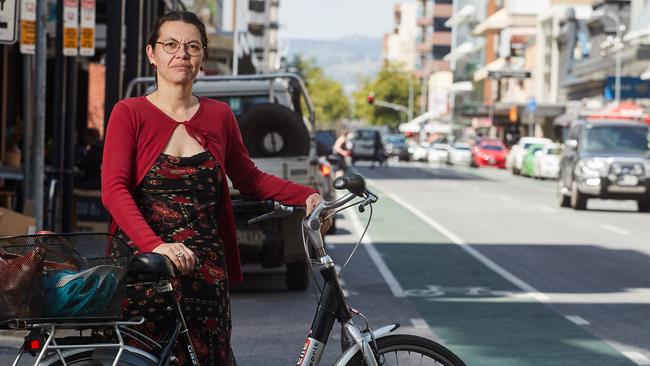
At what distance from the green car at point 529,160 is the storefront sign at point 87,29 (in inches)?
1794

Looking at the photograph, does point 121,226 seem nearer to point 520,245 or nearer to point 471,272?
point 471,272

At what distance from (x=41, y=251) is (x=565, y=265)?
570 inches

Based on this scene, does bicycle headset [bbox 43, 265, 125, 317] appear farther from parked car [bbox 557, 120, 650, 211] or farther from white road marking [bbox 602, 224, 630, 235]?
parked car [bbox 557, 120, 650, 211]

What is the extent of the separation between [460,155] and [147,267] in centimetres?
8051

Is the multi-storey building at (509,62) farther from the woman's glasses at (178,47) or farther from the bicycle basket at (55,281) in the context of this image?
the bicycle basket at (55,281)

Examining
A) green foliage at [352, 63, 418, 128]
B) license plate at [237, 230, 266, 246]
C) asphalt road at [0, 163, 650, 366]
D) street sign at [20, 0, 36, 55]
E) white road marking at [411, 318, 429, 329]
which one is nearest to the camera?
asphalt road at [0, 163, 650, 366]

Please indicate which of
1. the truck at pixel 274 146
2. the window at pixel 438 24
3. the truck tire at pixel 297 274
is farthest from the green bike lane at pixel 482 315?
the window at pixel 438 24

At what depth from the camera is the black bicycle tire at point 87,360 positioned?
4.49 metres

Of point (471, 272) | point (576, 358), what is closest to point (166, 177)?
point (576, 358)

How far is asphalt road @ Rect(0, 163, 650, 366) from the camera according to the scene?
10859 mm

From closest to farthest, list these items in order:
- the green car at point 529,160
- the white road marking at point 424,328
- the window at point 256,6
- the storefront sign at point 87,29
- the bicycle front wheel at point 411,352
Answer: the bicycle front wheel at point 411,352 → the white road marking at point 424,328 → the storefront sign at point 87,29 → the green car at point 529,160 → the window at point 256,6

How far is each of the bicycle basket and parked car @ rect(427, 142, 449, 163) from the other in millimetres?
83344

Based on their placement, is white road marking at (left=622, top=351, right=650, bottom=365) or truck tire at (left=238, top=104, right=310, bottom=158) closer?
white road marking at (left=622, top=351, right=650, bottom=365)

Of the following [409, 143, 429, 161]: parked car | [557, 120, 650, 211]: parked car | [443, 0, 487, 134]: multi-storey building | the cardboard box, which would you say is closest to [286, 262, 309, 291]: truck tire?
the cardboard box
